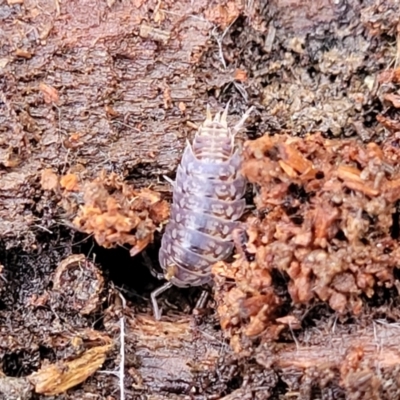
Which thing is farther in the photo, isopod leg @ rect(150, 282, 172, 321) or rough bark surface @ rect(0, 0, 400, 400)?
isopod leg @ rect(150, 282, 172, 321)

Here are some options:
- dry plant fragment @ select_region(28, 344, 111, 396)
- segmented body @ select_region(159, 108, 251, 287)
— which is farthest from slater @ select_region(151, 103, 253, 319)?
dry plant fragment @ select_region(28, 344, 111, 396)

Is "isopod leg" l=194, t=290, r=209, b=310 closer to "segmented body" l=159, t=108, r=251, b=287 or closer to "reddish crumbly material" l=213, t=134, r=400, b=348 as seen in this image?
"segmented body" l=159, t=108, r=251, b=287

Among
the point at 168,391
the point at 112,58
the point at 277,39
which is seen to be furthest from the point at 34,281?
the point at 277,39

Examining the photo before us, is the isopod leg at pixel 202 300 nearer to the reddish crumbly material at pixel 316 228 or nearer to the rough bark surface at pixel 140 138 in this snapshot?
the rough bark surface at pixel 140 138

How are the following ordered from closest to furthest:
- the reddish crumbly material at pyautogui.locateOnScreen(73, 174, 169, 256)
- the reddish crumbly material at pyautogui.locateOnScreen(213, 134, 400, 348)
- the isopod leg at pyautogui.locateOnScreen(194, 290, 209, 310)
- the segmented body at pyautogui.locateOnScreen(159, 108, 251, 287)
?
the reddish crumbly material at pyautogui.locateOnScreen(213, 134, 400, 348) → the reddish crumbly material at pyautogui.locateOnScreen(73, 174, 169, 256) → the segmented body at pyautogui.locateOnScreen(159, 108, 251, 287) → the isopod leg at pyautogui.locateOnScreen(194, 290, 209, 310)

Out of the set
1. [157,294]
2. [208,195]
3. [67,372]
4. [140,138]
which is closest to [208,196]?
[208,195]

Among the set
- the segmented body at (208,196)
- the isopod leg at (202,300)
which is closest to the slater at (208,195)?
the segmented body at (208,196)

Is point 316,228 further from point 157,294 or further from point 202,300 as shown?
point 157,294
